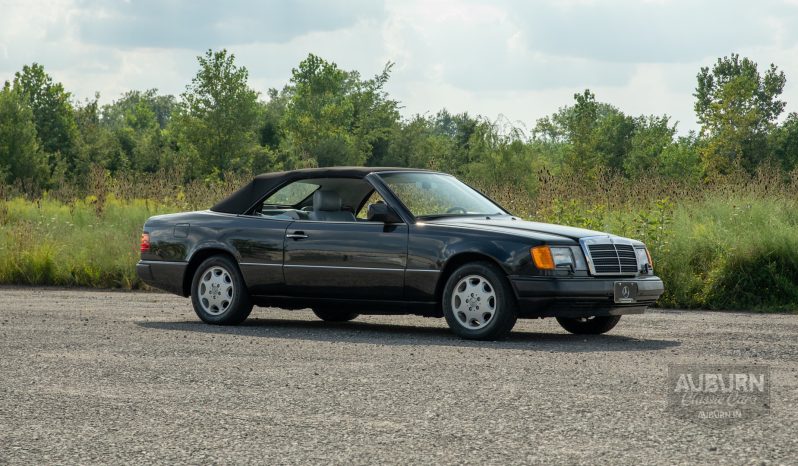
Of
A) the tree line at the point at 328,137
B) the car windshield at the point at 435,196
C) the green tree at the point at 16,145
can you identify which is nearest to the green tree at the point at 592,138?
the tree line at the point at 328,137

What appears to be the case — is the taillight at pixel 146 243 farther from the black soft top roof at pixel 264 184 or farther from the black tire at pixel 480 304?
the black tire at pixel 480 304

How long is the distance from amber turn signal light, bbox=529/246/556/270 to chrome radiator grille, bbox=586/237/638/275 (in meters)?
0.41

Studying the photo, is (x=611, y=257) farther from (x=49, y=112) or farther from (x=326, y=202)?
(x=49, y=112)

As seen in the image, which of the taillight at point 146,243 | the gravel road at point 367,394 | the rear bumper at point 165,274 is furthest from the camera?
the taillight at point 146,243

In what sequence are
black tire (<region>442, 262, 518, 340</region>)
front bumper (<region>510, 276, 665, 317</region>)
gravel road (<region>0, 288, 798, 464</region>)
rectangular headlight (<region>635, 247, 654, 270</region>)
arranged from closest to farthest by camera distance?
1. gravel road (<region>0, 288, 798, 464</region>)
2. front bumper (<region>510, 276, 665, 317</region>)
3. black tire (<region>442, 262, 518, 340</region>)
4. rectangular headlight (<region>635, 247, 654, 270</region>)

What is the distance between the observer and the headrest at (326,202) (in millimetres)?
12109

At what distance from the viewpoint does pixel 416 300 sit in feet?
36.5

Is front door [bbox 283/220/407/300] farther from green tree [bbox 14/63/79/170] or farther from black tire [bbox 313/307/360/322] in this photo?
green tree [bbox 14/63/79/170]

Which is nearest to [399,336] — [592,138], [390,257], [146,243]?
[390,257]

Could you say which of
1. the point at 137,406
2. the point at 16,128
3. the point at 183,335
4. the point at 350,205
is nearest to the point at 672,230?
the point at 350,205

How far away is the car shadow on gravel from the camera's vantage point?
34.1ft

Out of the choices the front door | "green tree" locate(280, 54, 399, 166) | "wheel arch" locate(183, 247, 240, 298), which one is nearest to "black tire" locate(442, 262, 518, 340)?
the front door

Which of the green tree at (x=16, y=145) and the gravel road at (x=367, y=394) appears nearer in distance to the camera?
the gravel road at (x=367, y=394)

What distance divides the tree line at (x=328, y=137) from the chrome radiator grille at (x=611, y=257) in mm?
34207
